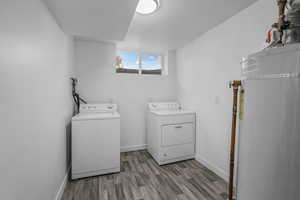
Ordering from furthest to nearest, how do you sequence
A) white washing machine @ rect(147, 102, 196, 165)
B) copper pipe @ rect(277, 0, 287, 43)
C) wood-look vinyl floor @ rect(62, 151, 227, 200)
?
white washing machine @ rect(147, 102, 196, 165)
wood-look vinyl floor @ rect(62, 151, 227, 200)
copper pipe @ rect(277, 0, 287, 43)

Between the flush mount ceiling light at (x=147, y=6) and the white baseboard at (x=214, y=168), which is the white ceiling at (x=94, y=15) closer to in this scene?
the flush mount ceiling light at (x=147, y=6)

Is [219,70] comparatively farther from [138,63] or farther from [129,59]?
[129,59]

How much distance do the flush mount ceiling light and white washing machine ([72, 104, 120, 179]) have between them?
4.85 feet

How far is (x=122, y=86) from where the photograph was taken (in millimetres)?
2805


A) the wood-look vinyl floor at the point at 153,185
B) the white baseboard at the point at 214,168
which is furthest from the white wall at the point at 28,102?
the white baseboard at the point at 214,168

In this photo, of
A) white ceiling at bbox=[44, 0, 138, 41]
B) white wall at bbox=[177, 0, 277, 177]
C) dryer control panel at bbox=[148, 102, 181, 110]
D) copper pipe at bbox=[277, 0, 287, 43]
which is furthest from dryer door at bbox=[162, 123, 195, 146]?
copper pipe at bbox=[277, 0, 287, 43]

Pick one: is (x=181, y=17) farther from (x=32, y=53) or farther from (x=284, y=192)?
(x=284, y=192)

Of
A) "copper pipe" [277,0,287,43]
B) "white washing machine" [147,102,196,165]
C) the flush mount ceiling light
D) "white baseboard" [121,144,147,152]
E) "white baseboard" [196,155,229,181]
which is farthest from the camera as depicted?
"white baseboard" [121,144,147,152]

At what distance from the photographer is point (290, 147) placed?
51cm

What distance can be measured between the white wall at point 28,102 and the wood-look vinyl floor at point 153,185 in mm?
420

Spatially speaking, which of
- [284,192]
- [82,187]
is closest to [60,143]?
[82,187]

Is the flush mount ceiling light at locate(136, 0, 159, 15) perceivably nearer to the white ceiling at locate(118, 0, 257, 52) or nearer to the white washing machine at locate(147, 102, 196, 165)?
the white ceiling at locate(118, 0, 257, 52)

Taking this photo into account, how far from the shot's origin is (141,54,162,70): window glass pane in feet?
10.2

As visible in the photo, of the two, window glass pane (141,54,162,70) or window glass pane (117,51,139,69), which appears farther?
window glass pane (141,54,162,70)
